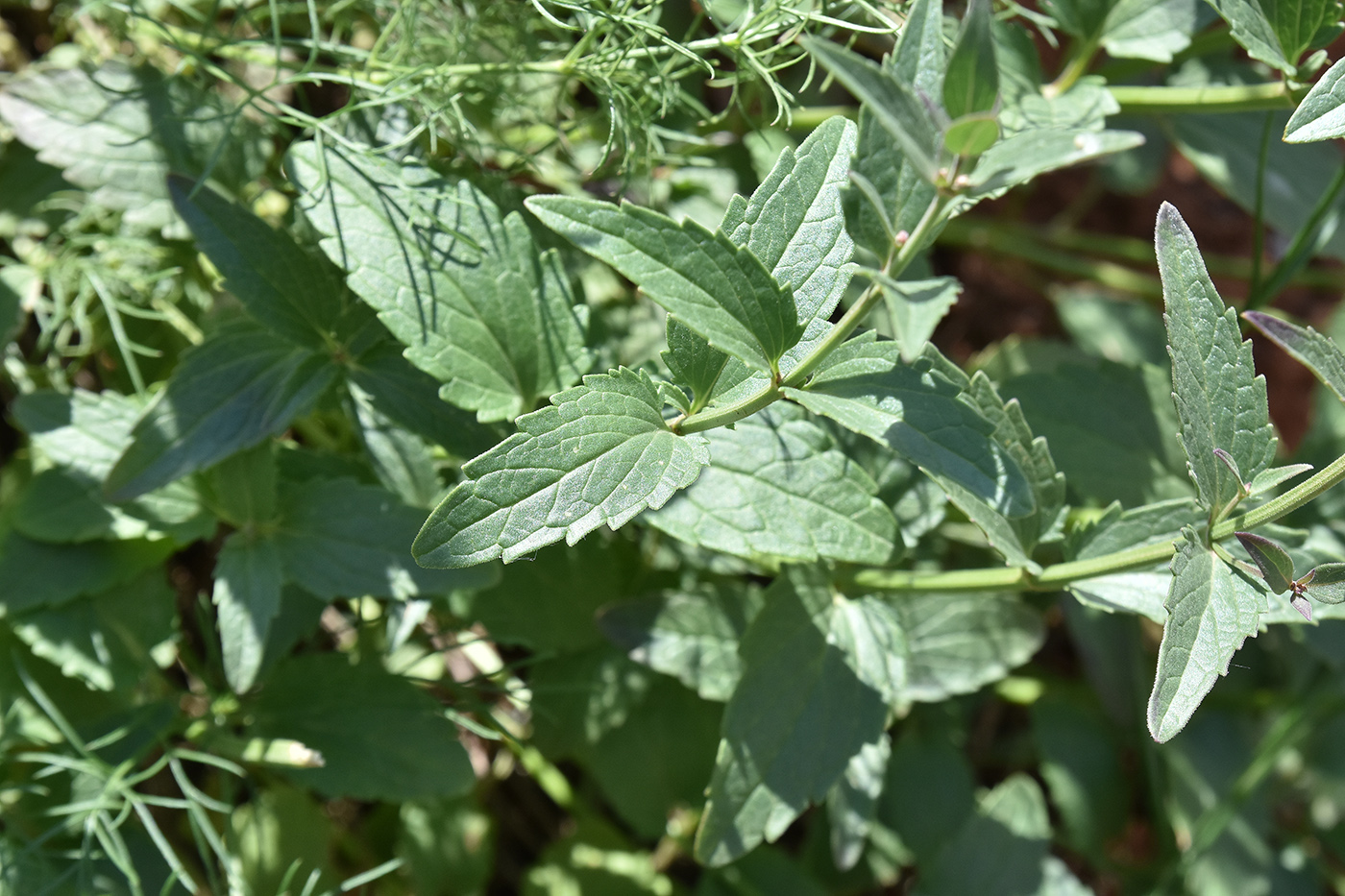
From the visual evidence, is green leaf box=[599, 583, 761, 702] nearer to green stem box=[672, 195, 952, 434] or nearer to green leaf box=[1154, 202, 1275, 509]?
green stem box=[672, 195, 952, 434]

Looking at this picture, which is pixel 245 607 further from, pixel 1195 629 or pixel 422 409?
pixel 1195 629

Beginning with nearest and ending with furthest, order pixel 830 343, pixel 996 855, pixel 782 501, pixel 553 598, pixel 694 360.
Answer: pixel 830 343 < pixel 694 360 < pixel 782 501 < pixel 553 598 < pixel 996 855

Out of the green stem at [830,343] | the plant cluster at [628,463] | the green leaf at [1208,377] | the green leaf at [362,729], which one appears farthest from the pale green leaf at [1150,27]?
the green leaf at [362,729]

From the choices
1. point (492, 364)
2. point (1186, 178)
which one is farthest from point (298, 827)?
point (1186, 178)

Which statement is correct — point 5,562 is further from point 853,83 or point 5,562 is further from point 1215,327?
point 1215,327

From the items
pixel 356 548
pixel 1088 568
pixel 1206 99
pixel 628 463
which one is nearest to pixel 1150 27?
pixel 1206 99

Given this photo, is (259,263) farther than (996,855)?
No

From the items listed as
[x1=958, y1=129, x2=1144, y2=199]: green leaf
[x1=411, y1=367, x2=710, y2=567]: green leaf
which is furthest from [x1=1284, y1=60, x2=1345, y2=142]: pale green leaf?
[x1=411, y1=367, x2=710, y2=567]: green leaf
